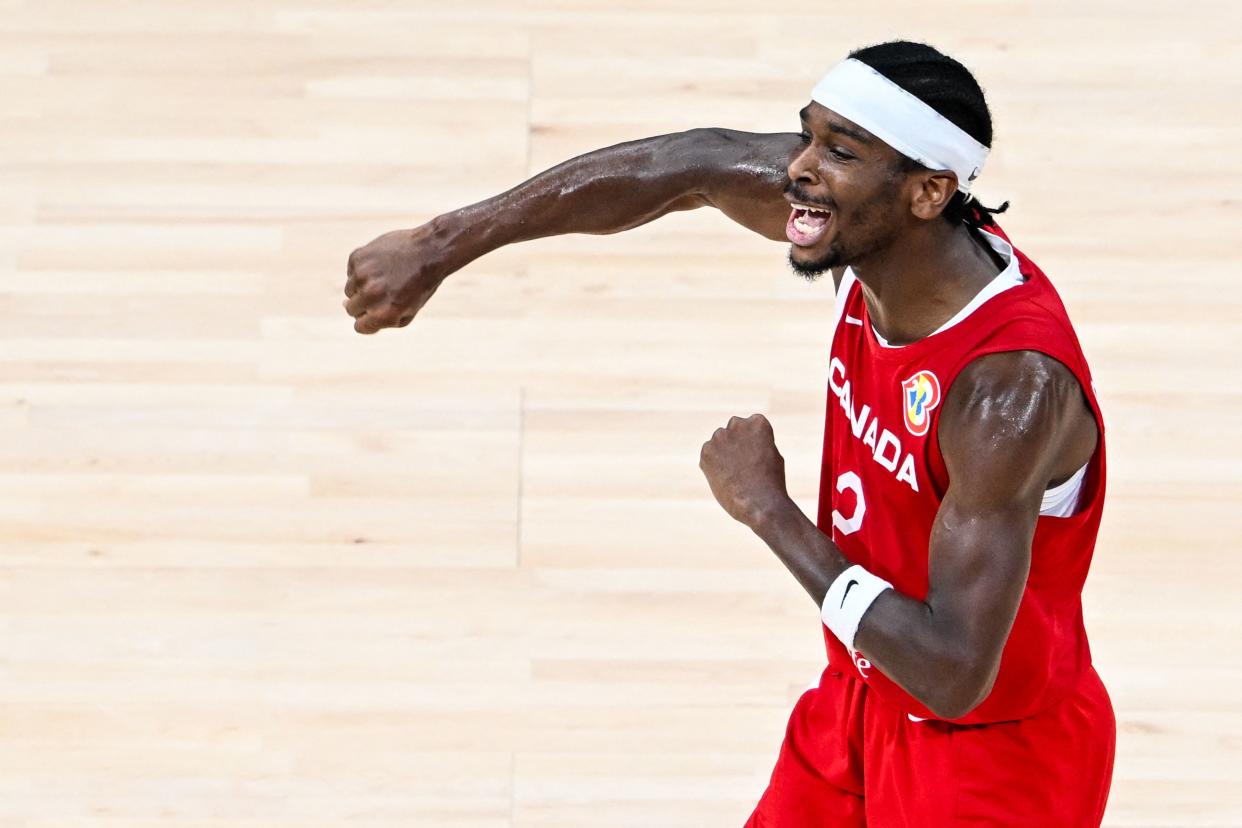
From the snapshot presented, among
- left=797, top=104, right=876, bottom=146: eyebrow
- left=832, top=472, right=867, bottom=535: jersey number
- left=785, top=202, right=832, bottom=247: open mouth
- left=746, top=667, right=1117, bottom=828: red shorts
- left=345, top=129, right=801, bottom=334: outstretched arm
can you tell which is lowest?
left=746, top=667, right=1117, bottom=828: red shorts

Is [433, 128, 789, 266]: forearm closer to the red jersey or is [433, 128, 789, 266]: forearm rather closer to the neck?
the red jersey

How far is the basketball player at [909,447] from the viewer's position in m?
1.96

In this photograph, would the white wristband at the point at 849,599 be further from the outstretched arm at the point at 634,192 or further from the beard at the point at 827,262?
the outstretched arm at the point at 634,192

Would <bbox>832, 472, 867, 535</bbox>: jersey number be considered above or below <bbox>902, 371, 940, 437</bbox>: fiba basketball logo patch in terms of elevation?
below

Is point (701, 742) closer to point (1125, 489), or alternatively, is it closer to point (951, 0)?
point (1125, 489)

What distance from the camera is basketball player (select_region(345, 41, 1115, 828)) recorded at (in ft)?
6.41

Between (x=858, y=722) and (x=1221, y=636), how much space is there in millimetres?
1355

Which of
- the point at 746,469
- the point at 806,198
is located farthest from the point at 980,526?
the point at 806,198

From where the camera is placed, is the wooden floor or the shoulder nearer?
the shoulder

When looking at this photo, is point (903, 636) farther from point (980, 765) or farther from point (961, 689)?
point (980, 765)

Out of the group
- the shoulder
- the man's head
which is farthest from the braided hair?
the shoulder

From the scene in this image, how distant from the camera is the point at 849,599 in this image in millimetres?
2029

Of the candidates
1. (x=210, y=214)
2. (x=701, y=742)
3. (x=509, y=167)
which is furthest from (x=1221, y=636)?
(x=210, y=214)

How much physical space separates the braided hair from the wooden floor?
5.04 feet
